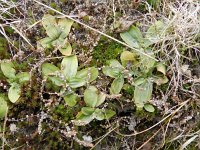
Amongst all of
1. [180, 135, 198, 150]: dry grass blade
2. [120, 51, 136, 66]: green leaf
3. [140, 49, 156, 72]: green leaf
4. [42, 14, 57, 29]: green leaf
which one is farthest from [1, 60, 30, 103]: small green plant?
[180, 135, 198, 150]: dry grass blade

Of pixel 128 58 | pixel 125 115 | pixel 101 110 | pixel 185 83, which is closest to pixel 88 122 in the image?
pixel 101 110

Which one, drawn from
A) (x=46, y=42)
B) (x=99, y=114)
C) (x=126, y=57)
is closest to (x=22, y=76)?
(x=46, y=42)

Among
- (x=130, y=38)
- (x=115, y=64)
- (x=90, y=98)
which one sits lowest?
(x=90, y=98)

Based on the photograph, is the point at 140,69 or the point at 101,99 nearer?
the point at 101,99

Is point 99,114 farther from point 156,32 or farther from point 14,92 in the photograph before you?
point 156,32

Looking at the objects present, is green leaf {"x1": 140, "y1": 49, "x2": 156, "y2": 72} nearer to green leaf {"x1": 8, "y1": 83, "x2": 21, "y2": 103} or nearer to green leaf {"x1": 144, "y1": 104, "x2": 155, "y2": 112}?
green leaf {"x1": 144, "y1": 104, "x2": 155, "y2": 112}

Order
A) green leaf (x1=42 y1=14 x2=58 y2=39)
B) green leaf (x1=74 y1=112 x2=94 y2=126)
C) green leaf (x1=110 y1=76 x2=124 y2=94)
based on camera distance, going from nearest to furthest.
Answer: green leaf (x1=74 y1=112 x2=94 y2=126)
green leaf (x1=110 y1=76 x2=124 y2=94)
green leaf (x1=42 y1=14 x2=58 y2=39)

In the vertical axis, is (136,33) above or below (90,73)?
above
